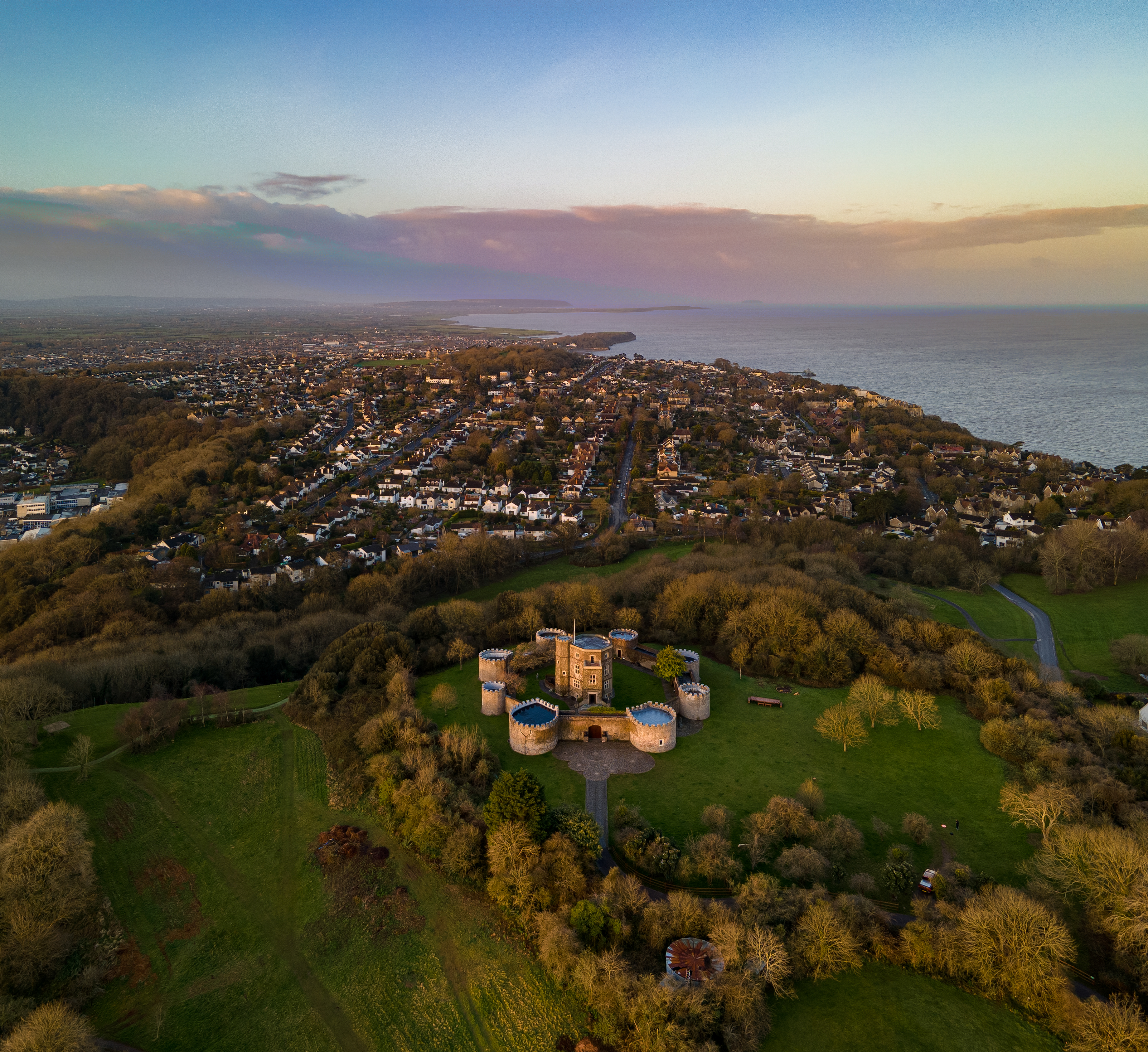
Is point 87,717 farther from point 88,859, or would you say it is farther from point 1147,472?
point 1147,472

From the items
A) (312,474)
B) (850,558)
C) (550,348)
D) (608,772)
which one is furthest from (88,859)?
(550,348)

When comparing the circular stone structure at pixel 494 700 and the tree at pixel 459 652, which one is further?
the tree at pixel 459 652

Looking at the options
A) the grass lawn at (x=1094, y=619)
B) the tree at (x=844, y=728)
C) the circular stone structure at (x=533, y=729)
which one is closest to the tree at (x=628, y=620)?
the circular stone structure at (x=533, y=729)

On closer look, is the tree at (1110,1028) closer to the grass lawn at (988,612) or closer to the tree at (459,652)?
the tree at (459,652)

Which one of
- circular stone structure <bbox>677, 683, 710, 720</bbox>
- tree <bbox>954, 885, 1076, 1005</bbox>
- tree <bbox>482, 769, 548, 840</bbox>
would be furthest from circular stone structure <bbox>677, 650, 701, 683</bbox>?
tree <bbox>954, 885, 1076, 1005</bbox>

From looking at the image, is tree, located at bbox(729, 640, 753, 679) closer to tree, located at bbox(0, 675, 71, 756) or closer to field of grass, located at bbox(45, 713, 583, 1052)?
field of grass, located at bbox(45, 713, 583, 1052)

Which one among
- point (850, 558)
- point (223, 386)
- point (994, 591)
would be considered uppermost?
point (223, 386)
